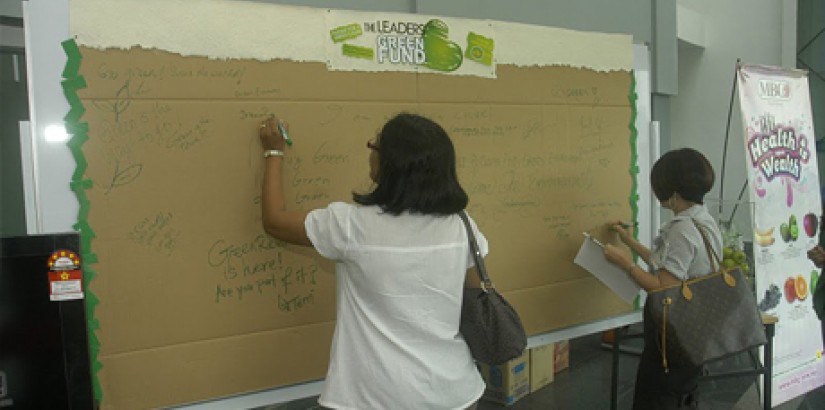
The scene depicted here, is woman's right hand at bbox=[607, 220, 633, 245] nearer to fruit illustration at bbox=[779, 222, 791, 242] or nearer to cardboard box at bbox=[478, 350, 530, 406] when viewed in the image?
fruit illustration at bbox=[779, 222, 791, 242]

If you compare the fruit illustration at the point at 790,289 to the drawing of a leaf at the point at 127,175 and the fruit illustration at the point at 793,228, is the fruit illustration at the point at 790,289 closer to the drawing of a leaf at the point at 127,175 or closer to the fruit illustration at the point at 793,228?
the fruit illustration at the point at 793,228

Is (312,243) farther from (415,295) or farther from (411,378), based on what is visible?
(411,378)

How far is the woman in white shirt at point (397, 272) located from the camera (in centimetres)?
129

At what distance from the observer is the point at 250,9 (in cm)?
152

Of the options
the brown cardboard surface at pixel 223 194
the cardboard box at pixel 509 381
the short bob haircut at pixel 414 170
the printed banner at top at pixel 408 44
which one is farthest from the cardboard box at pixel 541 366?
the short bob haircut at pixel 414 170

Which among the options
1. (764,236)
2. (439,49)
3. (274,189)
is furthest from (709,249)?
(274,189)

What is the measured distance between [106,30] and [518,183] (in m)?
1.32

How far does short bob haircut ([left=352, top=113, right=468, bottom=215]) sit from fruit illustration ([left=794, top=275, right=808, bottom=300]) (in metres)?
2.32

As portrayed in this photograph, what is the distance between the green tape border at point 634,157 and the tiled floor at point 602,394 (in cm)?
144

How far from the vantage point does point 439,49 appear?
1.82m

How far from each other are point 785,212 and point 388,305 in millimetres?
2333

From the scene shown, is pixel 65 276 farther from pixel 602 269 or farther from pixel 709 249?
pixel 709 249

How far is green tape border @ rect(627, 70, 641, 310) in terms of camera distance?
229 centimetres

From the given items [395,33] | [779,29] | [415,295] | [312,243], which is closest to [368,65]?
[395,33]
